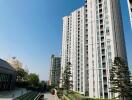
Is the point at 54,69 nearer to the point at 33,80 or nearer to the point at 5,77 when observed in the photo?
the point at 33,80

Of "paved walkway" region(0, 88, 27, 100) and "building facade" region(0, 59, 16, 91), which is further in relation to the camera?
"building facade" region(0, 59, 16, 91)

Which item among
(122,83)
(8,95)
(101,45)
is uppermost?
(101,45)

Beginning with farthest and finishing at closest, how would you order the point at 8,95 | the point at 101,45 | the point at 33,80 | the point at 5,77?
the point at 33,80
the point at 5,77
the point at 101,45
the point at 8,95

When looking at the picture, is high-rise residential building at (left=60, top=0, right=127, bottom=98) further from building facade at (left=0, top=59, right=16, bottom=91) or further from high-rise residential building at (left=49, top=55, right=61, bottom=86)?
high-rise residential building at (left=49, top=55, right=61, bottom=86)

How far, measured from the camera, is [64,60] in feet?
371

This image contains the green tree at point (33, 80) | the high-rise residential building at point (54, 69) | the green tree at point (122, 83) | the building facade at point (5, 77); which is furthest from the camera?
the high-rise residential building at point (54, 69)

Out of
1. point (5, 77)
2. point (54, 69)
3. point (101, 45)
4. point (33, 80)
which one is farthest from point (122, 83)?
point (54, 69)

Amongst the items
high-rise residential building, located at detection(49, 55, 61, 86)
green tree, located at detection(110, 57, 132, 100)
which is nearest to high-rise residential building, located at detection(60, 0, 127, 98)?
→ green tree, located at detection(110, 57, 132, 100)

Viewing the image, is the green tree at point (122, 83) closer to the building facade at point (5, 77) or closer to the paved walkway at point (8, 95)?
the paved walkway at point (8, 95)

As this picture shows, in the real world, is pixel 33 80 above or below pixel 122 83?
above

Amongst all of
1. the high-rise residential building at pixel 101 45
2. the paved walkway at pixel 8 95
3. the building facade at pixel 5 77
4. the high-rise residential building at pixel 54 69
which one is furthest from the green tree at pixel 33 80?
the high-rise residential building at pixel 54 69

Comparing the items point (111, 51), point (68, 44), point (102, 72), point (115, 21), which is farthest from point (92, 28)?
point (68, 44)

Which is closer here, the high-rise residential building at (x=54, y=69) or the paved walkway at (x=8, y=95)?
the paved walkway at (x=8, y=95)

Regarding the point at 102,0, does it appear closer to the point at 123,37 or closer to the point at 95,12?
the point at 95,12
